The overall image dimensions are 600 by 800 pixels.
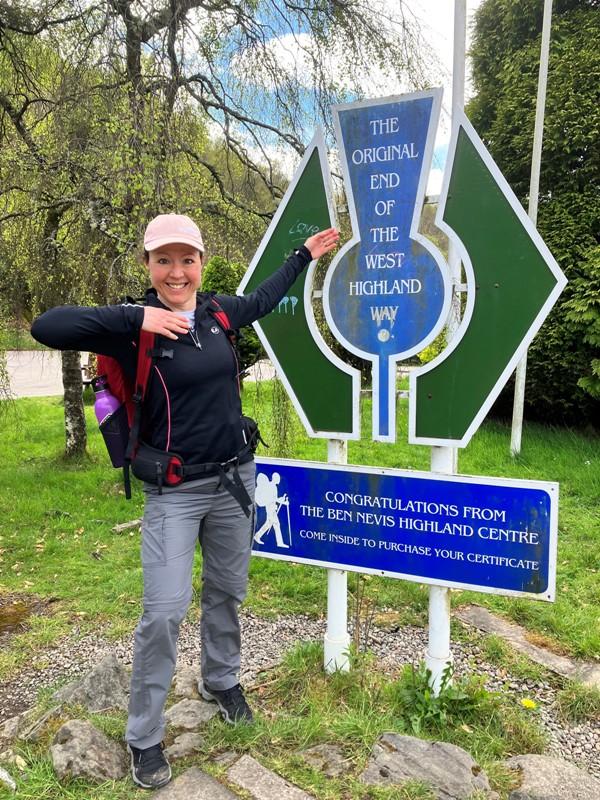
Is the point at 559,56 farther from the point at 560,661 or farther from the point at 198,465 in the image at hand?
the point at 198,465

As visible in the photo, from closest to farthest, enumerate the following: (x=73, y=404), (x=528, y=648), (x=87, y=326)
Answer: (x=87, y=326) → (x=528, y=648) → (x=73, y=404)

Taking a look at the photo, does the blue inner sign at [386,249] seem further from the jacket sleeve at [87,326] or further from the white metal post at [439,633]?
the jacket sleeve at [87,326]

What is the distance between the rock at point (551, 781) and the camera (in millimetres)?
2115

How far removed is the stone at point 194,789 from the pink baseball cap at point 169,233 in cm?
193

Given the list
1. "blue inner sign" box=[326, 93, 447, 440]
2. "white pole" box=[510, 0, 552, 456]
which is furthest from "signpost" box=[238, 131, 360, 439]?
"white pole" box=[510, 0, 552, 456]

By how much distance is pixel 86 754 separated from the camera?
2.26 metres

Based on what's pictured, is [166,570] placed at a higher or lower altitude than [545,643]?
higher

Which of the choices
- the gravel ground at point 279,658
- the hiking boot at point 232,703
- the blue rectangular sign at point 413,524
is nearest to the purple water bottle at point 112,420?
the blue rectangular sign at point 413,524

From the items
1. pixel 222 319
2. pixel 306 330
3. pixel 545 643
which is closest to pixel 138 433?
pixel 222 319

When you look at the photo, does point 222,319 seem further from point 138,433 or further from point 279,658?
point 279,658

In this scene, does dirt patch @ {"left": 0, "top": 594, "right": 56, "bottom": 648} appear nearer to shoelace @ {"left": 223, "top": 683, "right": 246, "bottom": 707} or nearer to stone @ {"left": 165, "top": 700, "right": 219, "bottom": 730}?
stone @ {"left": 165, "top": 700, "right": 219, "bottom": 730}

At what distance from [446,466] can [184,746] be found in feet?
5.06

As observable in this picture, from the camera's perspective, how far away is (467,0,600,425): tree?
703 centimetres

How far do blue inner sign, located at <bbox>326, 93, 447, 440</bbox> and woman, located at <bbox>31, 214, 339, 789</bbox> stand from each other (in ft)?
2.12
